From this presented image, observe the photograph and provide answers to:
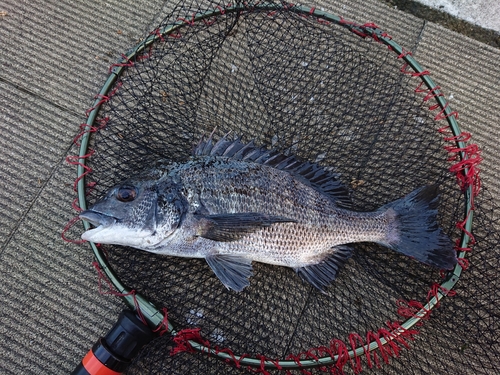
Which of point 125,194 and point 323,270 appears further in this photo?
point 323,270

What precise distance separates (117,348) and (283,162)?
3.82 feet

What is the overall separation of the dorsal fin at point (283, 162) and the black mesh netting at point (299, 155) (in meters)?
0.23

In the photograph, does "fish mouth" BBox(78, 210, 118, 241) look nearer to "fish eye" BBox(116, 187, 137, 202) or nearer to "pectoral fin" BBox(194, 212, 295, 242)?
"fish eye" BBox(116, 187, 137, 202)

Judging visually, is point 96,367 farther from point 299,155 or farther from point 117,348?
point 299,155

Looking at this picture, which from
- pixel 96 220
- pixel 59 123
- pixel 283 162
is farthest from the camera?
pixel 59 123

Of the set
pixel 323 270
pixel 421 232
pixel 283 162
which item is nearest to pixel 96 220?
pixel 283 162

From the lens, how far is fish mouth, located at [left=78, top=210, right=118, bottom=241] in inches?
68.1

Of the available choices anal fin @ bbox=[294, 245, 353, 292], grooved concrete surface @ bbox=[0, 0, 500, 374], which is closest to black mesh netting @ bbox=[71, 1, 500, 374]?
anal fin @ bbox=[294, 245, 353, 292]

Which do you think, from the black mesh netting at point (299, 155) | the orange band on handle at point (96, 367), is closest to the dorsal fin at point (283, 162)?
the black mesh netting at point (299, 155)

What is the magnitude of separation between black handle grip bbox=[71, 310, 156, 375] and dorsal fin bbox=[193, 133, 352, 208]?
0.87 meters

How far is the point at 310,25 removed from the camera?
7.44 feet

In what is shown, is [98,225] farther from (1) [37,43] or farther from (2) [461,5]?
(2) [461,5]

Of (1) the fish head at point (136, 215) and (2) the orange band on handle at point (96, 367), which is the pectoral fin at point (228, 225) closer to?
(1) the fish head at point (136, 215)

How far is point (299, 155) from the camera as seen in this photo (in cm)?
231
